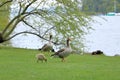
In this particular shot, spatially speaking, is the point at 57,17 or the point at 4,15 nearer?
the point at 57,17

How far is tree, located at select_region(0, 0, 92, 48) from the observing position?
98.0 ft

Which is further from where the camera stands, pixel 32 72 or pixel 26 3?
pixel 26 3

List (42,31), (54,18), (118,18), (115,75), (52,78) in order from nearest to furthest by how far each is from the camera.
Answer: (52,78) < (115,75) < (54,18) < (42,31) < (118,18)

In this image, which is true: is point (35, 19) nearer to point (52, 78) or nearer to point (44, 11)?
point (44, 11)

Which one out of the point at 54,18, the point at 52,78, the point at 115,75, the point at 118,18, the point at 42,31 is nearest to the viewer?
the point at 52,78

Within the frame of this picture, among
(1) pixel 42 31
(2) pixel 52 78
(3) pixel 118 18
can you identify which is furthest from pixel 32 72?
(3) pixel 118 18

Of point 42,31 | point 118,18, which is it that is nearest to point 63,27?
point 42,31

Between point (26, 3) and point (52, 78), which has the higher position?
point (26, 3)

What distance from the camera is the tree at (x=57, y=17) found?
1176 inches

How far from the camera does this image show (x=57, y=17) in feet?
98.8

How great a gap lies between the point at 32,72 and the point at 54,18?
17.2 metres

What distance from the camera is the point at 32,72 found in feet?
42.5

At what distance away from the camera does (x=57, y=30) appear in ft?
99.0

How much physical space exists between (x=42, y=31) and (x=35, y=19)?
1.36 metres
